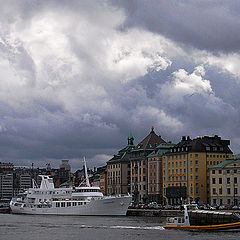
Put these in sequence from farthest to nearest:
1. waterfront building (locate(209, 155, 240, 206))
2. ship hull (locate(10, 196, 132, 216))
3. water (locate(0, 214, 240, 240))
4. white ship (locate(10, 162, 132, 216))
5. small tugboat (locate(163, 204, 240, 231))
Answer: waterfront building (locate(209, 155, 240, 206))
white ship (locate(10, 162, 132, 216))
ship hull (locate(10, 196, 132, 216))
small tugboat (locate(163, 204, 240, 231))
water (locate(0, 214, 240, 240))

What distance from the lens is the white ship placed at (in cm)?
16675

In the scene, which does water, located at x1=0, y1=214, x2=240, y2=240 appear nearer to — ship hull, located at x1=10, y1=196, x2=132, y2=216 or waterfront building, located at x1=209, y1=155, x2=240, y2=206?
ship hull, located at x1=10, y1=196, x2=132, y2=216

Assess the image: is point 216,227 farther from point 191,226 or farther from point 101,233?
point 101,233

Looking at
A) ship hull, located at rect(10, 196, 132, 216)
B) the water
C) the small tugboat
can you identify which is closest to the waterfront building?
ship hull, located at rect(10, 196, 132, 216)

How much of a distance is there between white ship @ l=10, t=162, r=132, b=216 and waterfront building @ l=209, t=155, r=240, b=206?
41445 millimetres

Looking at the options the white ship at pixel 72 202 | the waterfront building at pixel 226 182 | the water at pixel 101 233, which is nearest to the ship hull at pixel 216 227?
the water at pixel 101 233

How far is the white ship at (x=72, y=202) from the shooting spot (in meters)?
167

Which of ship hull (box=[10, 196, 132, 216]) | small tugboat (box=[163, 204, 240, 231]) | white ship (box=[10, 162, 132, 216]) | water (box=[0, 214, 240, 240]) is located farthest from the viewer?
white ship (box=[10, 162, 132, 216])

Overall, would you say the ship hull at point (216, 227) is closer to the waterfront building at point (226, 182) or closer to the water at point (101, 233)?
the water at point (101, 233)

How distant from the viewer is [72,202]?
6816 inches

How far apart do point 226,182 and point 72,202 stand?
178ft

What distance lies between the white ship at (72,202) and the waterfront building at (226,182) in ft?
136

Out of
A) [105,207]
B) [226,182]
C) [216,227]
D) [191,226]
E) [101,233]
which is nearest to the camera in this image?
[216,227]

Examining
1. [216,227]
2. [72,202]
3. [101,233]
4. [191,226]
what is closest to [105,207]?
[72,202]
